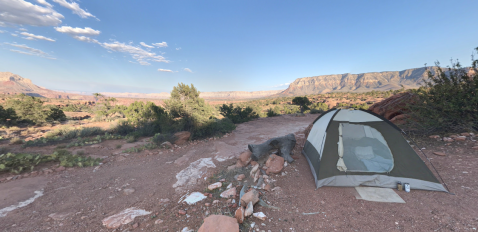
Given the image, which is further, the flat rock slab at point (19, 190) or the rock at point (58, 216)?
the flat rock slab at point (19, 190)

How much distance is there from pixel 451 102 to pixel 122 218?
10920 millimetres

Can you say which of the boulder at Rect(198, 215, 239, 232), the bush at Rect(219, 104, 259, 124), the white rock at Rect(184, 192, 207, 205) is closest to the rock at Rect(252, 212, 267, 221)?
the boulder at Rect(198, 215, 239, 232)

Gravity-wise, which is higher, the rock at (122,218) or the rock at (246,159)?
the rock at (246,159)

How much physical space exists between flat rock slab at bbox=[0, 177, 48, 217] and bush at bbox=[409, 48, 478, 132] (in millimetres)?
13189

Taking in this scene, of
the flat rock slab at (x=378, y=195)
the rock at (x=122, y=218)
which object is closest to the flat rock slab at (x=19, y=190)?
the rock at (x=122, y=218)

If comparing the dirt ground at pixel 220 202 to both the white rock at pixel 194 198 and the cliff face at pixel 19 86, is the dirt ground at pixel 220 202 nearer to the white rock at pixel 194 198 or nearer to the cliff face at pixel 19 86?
the white rock at pixel 194 198

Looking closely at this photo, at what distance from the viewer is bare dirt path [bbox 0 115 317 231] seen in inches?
128

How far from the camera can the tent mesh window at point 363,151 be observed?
450 cm

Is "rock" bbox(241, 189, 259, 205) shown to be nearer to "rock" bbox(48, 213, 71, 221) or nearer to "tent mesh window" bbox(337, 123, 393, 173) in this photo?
"tent mesh window" bbox(337, 123, 393, 173)

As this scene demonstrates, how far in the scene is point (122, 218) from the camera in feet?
11.0

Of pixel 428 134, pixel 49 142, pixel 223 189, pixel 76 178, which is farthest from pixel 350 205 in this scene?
pixel 49 142

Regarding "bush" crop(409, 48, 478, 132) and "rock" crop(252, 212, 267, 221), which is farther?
"bush" crop(409, 48, 478, 132)

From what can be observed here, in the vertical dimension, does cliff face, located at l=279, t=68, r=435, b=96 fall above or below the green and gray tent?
above

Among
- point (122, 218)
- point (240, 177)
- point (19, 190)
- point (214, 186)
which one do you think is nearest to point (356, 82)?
point (240, 177)
